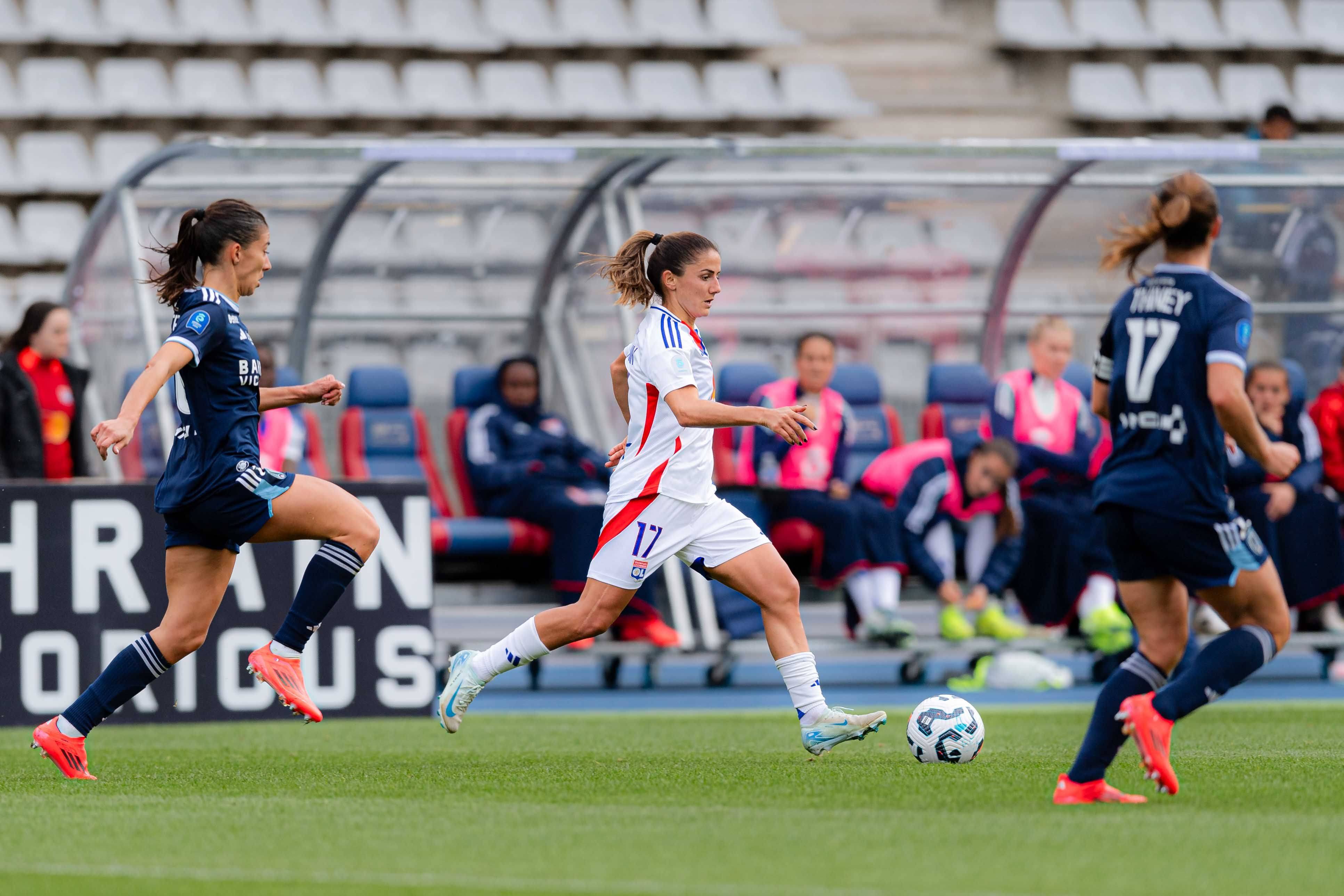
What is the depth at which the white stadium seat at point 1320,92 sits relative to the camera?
19.1m

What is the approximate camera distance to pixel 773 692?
1038cm

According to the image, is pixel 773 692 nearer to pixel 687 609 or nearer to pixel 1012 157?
pixel 687 609

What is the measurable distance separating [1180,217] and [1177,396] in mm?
466

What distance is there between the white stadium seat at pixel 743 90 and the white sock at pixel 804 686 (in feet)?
41.5

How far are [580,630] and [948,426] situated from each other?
6.15 meters

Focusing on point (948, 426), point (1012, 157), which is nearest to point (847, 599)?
point (948, 426)

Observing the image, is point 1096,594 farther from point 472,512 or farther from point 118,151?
point 118,151

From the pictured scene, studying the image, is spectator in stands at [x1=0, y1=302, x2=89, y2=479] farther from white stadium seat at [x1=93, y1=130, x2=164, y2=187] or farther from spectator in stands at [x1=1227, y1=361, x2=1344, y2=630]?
white stadium seat at [x1=93, y1=130, x2=164, y2=187]

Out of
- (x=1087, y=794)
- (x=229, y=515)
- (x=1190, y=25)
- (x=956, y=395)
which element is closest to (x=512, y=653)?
(x=229, y=515)

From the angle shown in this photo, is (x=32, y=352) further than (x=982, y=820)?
Yes

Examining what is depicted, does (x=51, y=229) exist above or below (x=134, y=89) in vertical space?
below

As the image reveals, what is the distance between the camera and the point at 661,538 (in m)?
6.02

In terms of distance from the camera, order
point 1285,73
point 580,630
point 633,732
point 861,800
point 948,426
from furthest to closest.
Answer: point 1285,73
point 948,426
point 633,732
point 580,630
point 861,800

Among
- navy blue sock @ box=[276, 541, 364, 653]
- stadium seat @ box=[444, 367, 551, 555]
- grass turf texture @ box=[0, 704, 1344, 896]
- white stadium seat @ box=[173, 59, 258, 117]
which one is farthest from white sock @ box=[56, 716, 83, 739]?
white stadium seat @ box=[173, 59, 258, 117]
